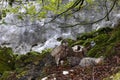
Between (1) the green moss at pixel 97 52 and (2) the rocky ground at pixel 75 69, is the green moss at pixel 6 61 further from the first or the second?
(1) the green moss at pixel 97 52

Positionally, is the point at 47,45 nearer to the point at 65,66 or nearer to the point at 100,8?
the point at 100,8

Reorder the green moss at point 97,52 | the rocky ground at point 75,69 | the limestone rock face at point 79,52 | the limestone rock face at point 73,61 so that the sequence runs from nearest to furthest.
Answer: the rocky ground at point 75,69
the limestone rock face at point 73,61
the green moss at point 97,52
the limestone rock face at point 79,52

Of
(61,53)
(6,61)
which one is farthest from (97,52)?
(6,61)

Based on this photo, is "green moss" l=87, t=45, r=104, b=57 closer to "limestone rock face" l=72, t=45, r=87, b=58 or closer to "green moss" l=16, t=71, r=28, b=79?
"limestone rock face" l=72, t=45, r=87, b=58

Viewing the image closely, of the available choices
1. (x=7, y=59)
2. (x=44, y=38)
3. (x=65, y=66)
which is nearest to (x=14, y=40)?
(x=44, y=38)

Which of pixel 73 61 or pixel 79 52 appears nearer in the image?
pixel 73 61

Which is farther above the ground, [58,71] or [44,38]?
[58,71]

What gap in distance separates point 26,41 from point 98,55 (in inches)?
457

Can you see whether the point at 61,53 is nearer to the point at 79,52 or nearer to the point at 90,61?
the point at 79,52

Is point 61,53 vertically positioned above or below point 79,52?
above

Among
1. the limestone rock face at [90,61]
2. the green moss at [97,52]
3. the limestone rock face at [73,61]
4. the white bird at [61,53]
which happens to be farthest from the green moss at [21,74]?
the green moss at [97,52]

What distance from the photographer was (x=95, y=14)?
19.6 metres

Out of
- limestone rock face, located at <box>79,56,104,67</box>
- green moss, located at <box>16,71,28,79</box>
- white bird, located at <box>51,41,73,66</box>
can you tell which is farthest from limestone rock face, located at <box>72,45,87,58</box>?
green moss, located at <box>16,71,28,79</box>

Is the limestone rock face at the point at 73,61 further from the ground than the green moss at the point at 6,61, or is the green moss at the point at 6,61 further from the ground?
the limestone rock face at the point at 73,61
